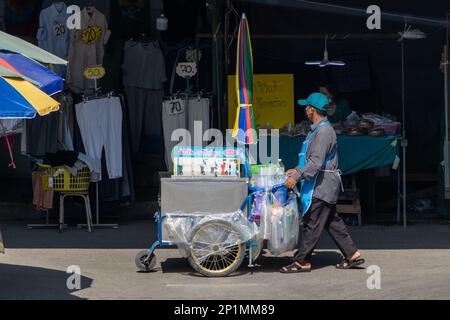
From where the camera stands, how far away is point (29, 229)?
12383 millimetres

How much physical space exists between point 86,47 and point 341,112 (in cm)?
339

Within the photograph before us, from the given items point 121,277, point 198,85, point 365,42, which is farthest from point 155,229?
point 365,42

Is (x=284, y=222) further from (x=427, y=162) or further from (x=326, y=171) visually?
(x=427, y=162)

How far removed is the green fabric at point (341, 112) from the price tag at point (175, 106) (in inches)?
A: 74.5

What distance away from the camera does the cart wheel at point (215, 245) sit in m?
9.57

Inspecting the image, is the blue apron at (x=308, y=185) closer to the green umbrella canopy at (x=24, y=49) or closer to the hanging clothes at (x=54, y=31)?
the green umbrella canopy at (x=24, y=49)

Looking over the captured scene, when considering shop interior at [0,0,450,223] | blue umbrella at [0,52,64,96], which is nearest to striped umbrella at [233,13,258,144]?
shop interior at [0,0,450,223]

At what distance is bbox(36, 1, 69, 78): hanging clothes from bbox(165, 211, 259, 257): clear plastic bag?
4.04 metres

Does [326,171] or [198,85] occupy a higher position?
[198,85]

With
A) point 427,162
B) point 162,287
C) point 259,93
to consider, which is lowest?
point 162,287

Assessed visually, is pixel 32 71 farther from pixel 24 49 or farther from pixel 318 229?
pixel 318 229

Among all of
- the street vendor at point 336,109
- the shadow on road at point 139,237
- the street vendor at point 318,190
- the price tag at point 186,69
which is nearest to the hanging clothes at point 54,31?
the price tag at point 186,69

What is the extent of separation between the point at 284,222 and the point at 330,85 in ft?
13.2

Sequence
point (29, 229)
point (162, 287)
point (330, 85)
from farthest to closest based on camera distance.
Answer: point (330, 85), point (29, 229), point (162, 287)
